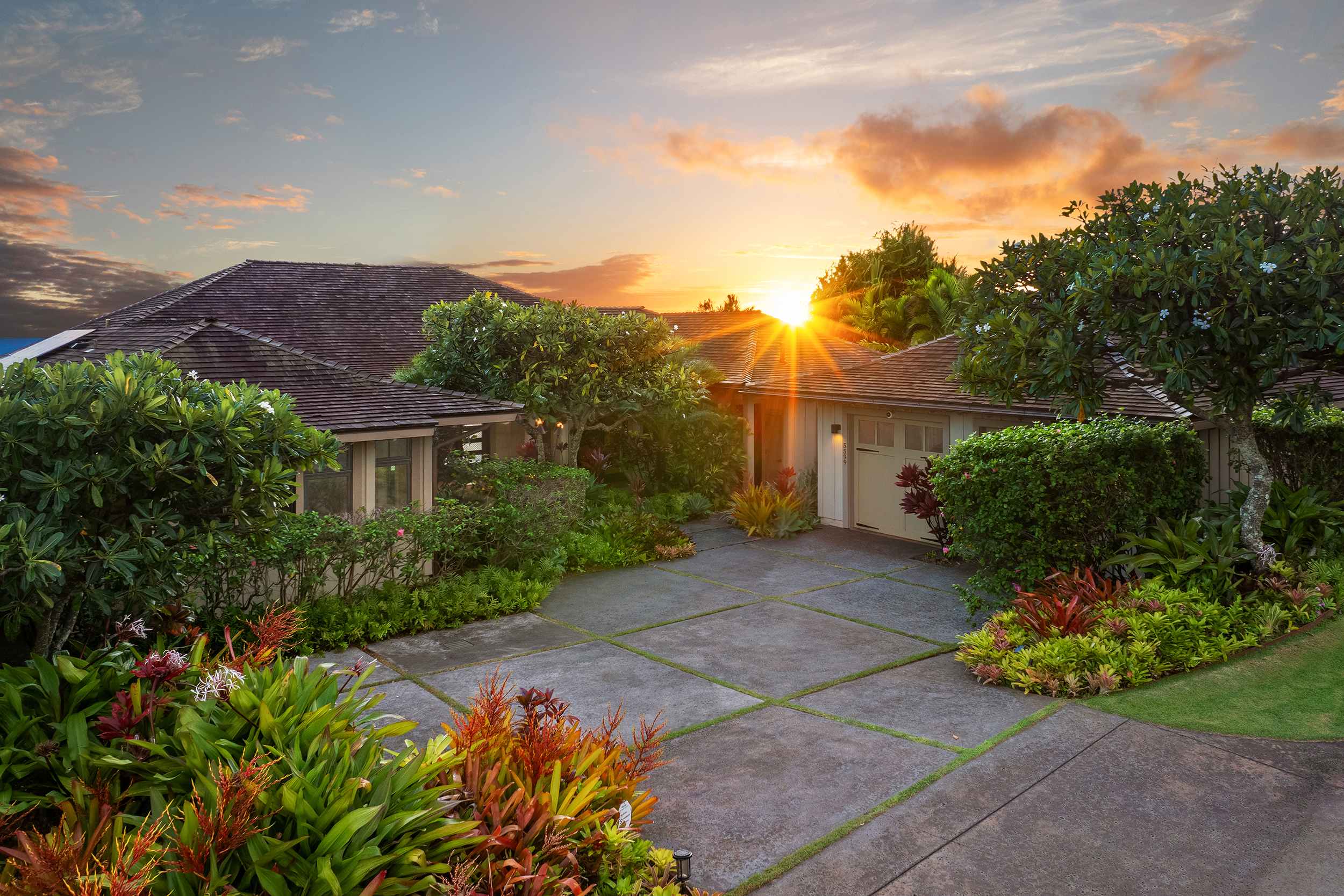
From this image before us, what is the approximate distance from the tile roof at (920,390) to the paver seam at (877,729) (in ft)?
19.3

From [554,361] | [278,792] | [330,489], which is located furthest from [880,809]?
[554,361]

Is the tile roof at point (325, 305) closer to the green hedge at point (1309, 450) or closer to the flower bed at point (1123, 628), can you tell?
the flower bed at point (1123, 628)

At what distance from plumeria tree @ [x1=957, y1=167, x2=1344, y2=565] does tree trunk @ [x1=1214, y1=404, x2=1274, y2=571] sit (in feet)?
0.05

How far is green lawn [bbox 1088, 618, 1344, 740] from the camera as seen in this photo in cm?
643

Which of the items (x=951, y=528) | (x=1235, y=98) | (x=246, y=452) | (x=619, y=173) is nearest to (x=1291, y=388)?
(x=1235, y=98)

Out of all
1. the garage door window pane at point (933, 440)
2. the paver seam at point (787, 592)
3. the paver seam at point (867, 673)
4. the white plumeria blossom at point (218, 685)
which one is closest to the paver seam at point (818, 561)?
the paver seam at point (787, 592)

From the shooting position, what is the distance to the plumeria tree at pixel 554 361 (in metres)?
13.8

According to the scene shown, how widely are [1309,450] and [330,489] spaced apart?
14.0 m

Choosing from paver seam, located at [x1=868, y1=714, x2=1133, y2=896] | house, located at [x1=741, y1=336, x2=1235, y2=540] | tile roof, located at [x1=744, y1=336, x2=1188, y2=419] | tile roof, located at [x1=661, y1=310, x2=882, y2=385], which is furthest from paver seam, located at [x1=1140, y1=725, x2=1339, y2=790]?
tile roof, located at [x1=661, y1=310, x2=882, y2=385]

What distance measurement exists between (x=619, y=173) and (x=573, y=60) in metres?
2.60

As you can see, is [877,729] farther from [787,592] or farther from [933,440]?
[933,440]

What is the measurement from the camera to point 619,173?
15672 millimetres

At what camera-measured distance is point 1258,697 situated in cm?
697

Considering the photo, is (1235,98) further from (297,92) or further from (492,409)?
(297,92)
